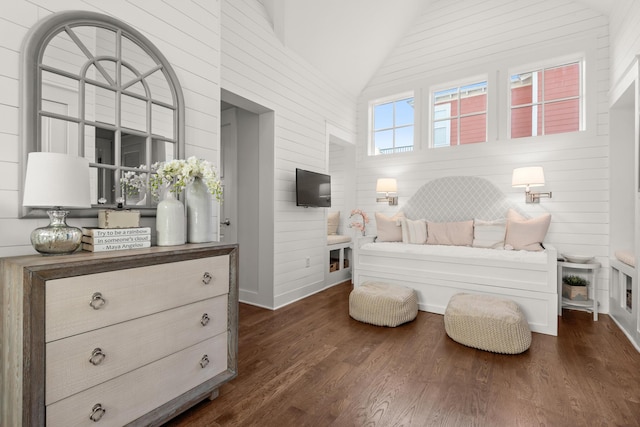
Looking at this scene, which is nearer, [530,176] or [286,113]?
[530,176]

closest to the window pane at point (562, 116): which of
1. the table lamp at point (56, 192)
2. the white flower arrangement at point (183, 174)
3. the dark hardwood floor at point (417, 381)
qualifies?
the dark hardwood floor at point (417, 381)

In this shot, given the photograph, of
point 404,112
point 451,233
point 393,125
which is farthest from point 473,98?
point 451,233

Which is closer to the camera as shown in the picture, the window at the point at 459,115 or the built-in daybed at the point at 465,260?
the built-in daybed at the point at 465,260

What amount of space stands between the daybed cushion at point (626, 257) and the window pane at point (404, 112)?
109 inches

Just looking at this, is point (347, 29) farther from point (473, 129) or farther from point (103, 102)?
point (103, 102)

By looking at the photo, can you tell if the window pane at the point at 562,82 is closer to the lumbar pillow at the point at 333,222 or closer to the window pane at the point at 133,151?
the lumbar pillow at the point at 333,222

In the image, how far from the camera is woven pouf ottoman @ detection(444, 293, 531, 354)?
7.39 feet

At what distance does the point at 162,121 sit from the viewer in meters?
1.87

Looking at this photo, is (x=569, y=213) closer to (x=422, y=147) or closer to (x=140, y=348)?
(x=422, y=147)

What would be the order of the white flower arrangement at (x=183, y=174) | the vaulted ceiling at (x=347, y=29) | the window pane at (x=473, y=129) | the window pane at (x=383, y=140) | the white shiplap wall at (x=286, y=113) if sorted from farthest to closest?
the window pane at (x=383, y=140)
the window pane at (x=473, y=129)
the vaulted ceiling at (x=347, y=29)
the white shiplap wall at (x=286, y=113)
the white flower arrangement at (x=183, y=174)

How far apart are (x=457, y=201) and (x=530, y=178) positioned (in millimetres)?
875

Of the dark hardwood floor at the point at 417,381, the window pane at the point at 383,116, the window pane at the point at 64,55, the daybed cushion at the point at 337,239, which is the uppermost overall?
the window pane at the point at 383,116

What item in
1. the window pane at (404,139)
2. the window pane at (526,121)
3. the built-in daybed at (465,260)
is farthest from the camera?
the window pane at (404,139)

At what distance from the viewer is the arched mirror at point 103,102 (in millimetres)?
1371
